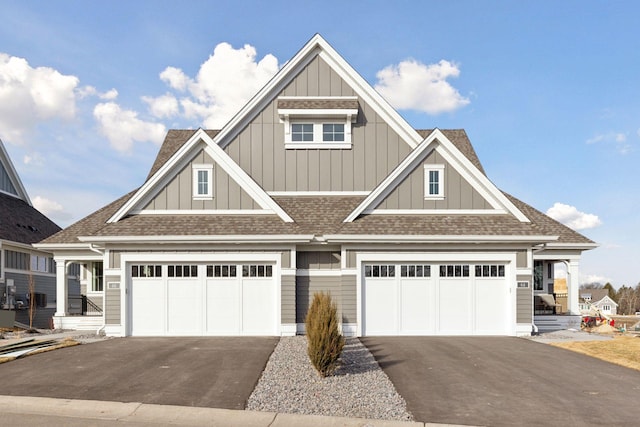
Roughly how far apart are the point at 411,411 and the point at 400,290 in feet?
30.2

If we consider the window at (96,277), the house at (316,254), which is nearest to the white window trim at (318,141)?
the house at (316,254)

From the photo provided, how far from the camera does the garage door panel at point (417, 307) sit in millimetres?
17281

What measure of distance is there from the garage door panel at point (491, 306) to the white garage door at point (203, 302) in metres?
6.87

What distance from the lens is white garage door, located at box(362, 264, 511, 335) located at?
56.7 feet

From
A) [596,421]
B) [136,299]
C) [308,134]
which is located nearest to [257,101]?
[308,134]

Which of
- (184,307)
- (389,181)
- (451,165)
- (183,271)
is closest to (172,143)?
(183,271)

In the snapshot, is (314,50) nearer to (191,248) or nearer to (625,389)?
(191,248)

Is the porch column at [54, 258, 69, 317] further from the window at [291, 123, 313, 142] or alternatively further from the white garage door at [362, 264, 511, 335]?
the white garage door at [362, 264, 511, 335]

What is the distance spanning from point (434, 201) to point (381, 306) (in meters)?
4.08

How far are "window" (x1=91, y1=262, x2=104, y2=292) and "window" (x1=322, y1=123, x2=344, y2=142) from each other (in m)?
11.6

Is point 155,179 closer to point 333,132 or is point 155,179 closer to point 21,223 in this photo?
point 333,132

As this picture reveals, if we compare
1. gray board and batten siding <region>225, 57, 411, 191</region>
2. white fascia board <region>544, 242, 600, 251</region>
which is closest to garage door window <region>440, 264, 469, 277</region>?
gray board and batten siding <region>225, 57, 411, 191</region>

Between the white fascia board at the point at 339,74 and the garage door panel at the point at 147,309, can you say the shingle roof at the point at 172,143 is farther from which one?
the garage door panel at the point at 147,309

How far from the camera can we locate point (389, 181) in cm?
1786
